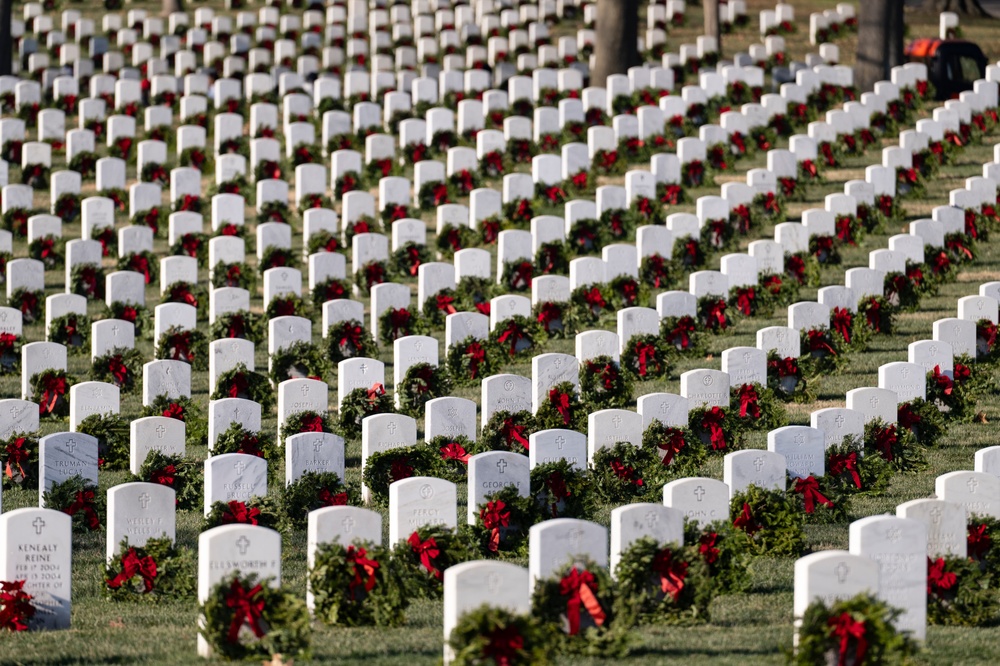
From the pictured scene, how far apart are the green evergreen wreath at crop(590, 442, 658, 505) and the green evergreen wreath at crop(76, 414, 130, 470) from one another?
3.64 m

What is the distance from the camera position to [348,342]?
52.5 ft

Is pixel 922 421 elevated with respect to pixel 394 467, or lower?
elevated

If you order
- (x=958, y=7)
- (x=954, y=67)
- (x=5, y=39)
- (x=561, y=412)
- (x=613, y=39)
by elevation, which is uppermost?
(x=958, y=7)

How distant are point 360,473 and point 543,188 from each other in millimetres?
9110

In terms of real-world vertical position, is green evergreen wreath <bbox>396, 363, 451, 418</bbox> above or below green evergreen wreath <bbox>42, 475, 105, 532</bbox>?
above

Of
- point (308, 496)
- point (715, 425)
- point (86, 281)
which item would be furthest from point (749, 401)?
point (86, 281)

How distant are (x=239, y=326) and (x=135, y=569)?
6.73 meters

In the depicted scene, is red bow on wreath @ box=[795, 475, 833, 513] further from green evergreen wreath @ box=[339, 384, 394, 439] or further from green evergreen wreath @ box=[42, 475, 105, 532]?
green evergreen wreath @ box=[42, 475, 105, 532]

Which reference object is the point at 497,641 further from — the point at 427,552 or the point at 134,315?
the point at 134,315

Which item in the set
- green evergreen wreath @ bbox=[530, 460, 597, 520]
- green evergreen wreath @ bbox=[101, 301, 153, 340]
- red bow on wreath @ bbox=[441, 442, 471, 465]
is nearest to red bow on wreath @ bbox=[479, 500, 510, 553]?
green evergreen wreath @ bbox=[530, 460, 597, 520]

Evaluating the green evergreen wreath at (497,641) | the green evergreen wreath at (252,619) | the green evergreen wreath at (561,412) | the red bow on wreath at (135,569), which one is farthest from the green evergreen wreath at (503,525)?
the green evergreen wreath at (497,641)

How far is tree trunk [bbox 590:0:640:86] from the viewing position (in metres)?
26.4

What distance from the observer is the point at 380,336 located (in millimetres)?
16672

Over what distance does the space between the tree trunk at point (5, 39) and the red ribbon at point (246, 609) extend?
66.4ft
